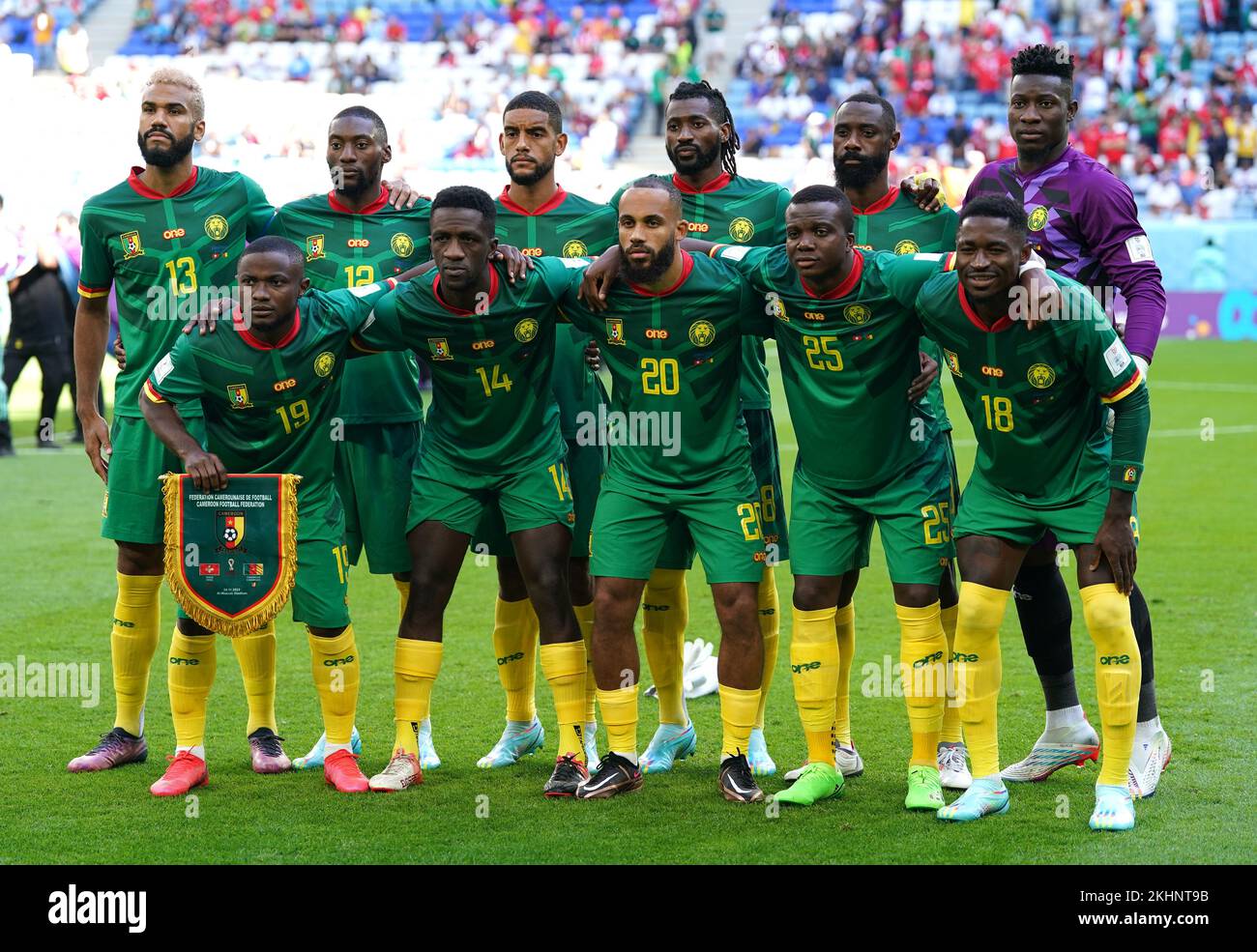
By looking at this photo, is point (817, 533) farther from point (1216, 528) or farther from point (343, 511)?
point (1216, 528)

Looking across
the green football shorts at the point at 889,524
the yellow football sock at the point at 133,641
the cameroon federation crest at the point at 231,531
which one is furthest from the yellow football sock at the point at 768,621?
the yellow football sock at the point at 133,641

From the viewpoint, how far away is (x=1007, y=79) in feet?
103

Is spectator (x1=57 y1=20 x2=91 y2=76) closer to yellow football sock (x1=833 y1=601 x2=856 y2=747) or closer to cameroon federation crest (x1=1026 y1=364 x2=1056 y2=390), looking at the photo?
yellow football sock (x1=833 y1=601 x2=856 y2=747)

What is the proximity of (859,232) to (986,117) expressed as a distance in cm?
2607

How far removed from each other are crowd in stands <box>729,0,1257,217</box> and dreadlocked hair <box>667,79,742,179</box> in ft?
72.1

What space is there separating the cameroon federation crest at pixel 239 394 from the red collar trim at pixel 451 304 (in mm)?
790

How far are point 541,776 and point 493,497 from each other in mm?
1126

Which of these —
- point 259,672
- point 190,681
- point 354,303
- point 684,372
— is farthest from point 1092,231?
point 190,681

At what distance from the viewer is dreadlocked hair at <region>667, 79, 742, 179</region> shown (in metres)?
6.54

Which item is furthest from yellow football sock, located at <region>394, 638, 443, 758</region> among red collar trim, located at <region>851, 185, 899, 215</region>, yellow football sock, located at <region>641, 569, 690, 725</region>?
red collar trim, located at <region>851, 185, 899, 215</region>

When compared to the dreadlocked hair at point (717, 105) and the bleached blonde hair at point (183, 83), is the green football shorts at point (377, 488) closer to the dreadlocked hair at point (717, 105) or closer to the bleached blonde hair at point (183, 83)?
the bleached blonde hair at point (183, 83)

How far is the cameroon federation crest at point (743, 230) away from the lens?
21.7 feet

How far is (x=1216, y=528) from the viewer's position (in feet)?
39.8

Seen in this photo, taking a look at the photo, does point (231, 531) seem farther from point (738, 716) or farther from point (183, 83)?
point (738, 716)
